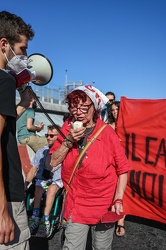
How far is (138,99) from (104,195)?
2.60 m

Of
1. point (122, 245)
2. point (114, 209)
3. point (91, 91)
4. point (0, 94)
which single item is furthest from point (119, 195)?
point (122, 245)

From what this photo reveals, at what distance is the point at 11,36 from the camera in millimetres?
1806

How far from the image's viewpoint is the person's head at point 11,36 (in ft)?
5.88

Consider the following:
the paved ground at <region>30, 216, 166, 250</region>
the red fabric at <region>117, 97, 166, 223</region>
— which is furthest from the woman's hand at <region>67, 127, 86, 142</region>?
the red fabric at <region>117, 97, 166, 223</region>

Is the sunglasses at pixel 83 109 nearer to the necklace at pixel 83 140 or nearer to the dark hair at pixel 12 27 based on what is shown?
the necklace at pixel 83 140

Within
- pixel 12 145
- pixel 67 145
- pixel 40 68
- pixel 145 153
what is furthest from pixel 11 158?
pixel 145 153

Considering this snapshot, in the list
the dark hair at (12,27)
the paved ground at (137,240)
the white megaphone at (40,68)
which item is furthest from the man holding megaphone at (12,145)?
the paved ground at (137,240)

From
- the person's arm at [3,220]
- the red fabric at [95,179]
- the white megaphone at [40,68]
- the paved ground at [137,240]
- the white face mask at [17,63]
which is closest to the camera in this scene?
the person's arm at [3,220]

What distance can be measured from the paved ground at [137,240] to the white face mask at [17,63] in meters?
2.66

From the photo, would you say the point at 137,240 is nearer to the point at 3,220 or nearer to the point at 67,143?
the point at 67,143

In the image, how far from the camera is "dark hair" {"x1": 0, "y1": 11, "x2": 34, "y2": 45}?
5.88 feet

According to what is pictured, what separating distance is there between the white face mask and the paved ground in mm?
2658

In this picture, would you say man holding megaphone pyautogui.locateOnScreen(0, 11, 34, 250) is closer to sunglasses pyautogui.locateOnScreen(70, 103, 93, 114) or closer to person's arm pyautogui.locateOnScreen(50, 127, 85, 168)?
person's arm pyautogui.locateOnScreen(50, 127, 85, 168)

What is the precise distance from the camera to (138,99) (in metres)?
4.81
